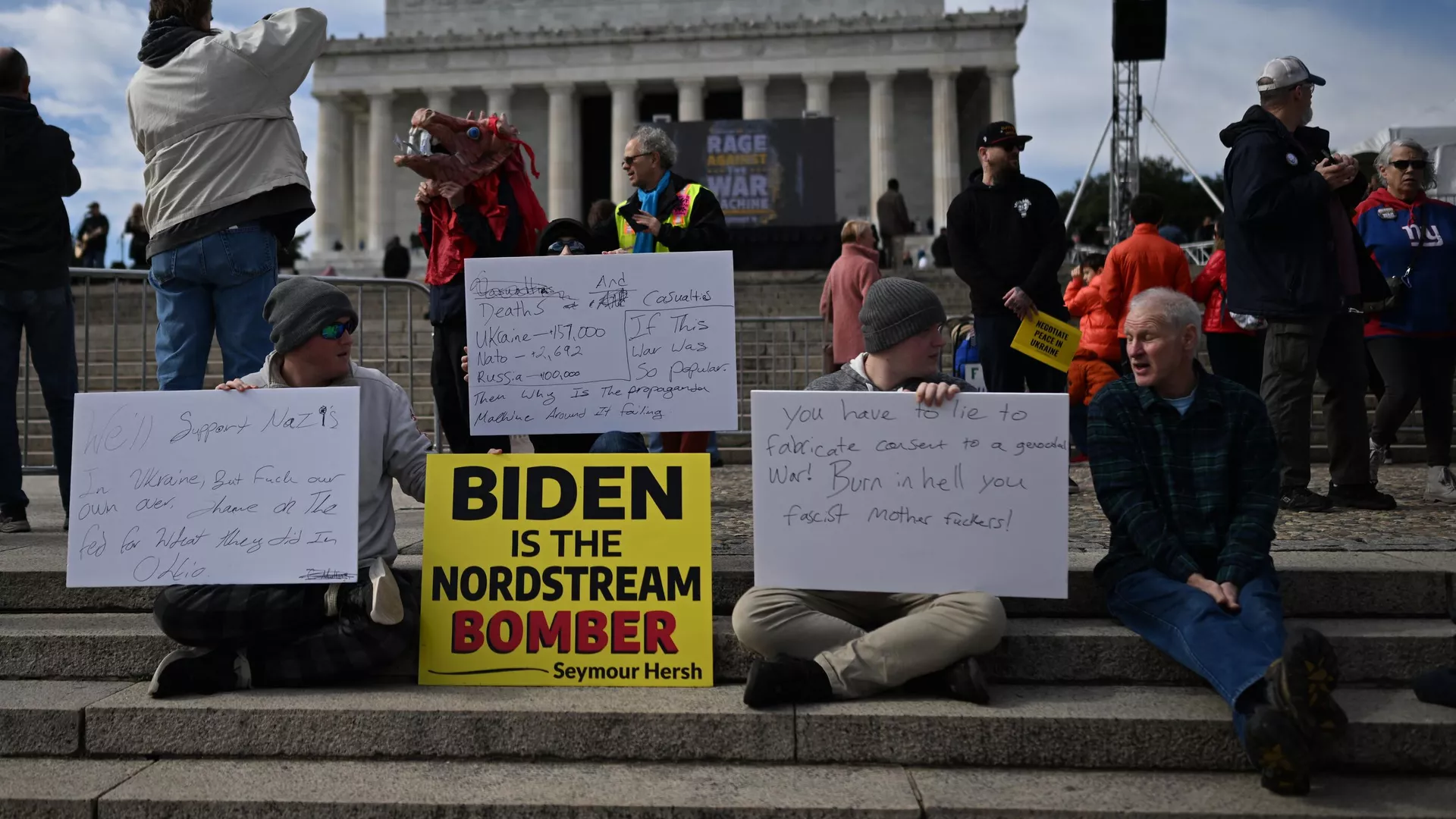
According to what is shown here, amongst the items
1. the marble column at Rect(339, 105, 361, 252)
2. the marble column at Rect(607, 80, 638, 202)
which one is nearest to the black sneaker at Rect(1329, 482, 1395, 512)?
the marble column at Rect(607, 80, 638, 202)

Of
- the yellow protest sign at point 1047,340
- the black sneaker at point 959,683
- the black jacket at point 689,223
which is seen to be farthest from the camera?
the yellow protest sign at point 1047,340

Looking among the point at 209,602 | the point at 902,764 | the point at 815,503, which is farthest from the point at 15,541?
the point at 902,764

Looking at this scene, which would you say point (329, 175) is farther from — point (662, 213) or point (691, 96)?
point (662, 213)

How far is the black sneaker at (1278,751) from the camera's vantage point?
300cm

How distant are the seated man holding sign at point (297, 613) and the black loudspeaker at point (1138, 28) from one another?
2363 cm

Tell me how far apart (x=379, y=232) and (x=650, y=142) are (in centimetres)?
4228

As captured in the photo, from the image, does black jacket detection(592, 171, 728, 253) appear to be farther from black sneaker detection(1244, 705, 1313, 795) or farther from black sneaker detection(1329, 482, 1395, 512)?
black sneaker detection(1329, 482, 1395, 512)

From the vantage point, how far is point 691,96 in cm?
4497

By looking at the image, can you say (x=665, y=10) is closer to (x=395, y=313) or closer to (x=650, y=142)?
(x=395, y=313)

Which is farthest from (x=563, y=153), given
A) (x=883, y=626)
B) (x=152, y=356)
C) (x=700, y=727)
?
(x=700, y=727)

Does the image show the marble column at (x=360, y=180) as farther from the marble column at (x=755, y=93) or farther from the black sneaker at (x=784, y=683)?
the black sneaker at (x=784, y=683)

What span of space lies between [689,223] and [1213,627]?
2.87 meters

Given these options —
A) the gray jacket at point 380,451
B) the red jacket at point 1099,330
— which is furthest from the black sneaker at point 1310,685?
the red jacket at point 1099,330

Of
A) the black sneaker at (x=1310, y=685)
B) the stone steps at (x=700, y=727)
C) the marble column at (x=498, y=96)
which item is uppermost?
the marble column at (x=498, y=96)
